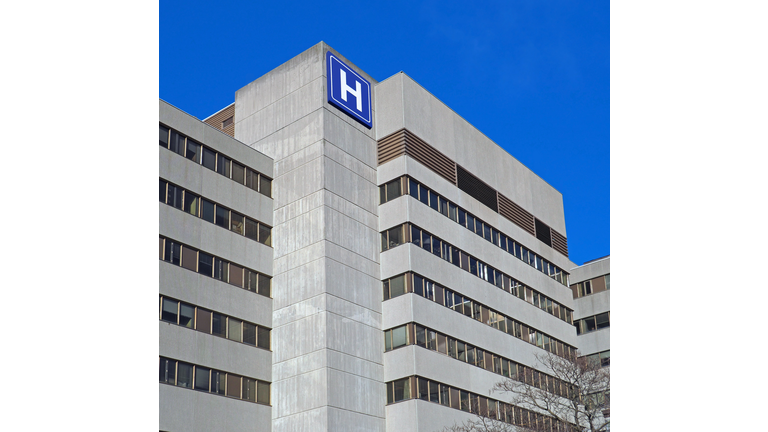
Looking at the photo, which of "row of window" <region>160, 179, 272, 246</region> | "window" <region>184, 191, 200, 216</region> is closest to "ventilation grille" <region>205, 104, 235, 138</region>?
"row of window" <region>160, 179, 272, 246</region>

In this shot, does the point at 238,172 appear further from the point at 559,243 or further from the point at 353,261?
the point at 559,243

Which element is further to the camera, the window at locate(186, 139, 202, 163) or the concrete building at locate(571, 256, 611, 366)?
the concrete building at locate(571, 256, 611, 366)

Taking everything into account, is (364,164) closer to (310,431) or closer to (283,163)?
(283,163)

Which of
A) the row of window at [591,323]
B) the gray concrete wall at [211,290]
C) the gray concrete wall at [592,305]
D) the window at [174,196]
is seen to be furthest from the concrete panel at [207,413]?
the row of window at [591,323]

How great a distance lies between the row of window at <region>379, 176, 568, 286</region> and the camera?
171ft

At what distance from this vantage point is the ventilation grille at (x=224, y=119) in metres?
57.9

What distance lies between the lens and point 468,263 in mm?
55438

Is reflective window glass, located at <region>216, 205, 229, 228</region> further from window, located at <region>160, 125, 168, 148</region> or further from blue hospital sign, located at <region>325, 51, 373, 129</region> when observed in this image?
blue hospital sign, located at <region>325, 51, 373, 129</region>

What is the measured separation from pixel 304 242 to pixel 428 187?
34.0 ft

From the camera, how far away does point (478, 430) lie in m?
44.0

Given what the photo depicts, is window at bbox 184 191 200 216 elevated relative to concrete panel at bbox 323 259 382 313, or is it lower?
elevated

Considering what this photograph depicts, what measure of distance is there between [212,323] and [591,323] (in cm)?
4053

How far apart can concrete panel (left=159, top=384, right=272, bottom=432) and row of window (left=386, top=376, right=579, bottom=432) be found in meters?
8.19
